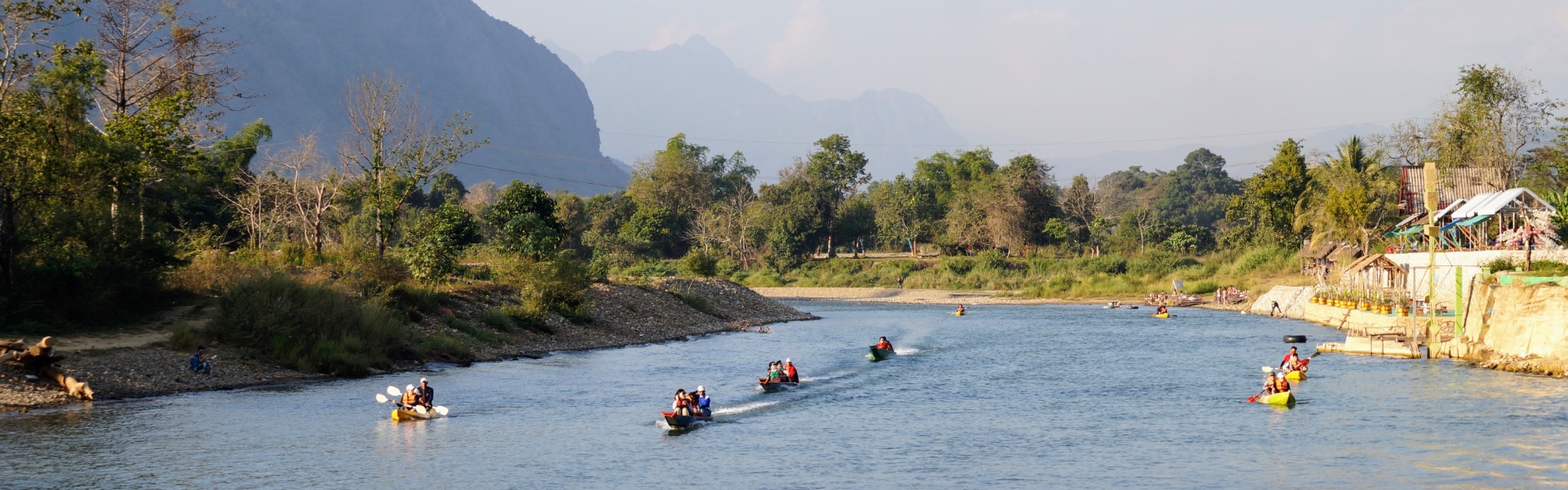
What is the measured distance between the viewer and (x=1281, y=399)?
1273 inches

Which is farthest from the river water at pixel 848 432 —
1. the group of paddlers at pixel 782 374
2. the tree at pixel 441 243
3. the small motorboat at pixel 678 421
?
the tree at pixel 441 243

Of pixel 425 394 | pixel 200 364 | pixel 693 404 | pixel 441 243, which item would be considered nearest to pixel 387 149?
pixel 441 243

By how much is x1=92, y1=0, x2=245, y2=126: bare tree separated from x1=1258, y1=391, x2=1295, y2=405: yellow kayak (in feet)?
132

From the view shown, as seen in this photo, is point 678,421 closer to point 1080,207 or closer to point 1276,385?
point 1276,385

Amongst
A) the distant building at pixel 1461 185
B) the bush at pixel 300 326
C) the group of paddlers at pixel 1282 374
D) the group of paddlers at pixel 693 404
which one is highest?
the distant building at pixel 1461 185

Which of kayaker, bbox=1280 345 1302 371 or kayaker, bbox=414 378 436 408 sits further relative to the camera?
kayaker, bbox=1280 345 1302 371

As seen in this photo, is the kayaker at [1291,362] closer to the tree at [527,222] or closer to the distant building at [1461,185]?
the tree at [527,222]

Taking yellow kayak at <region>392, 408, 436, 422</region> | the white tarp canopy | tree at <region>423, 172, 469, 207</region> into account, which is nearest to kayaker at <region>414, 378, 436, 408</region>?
yellow kayak at <region>392, 408, 436, 422</region>

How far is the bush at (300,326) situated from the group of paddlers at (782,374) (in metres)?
13.6

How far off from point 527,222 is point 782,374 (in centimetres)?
2535

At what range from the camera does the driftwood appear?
2961 centimetres

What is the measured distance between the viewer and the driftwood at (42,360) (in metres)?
29.6

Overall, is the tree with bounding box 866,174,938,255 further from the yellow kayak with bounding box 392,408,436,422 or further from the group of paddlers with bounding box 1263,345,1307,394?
the yellow kayak with bounding box 392,408,436,422

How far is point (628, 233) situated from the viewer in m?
117
